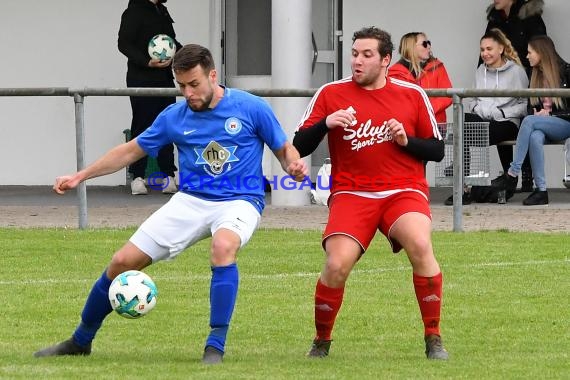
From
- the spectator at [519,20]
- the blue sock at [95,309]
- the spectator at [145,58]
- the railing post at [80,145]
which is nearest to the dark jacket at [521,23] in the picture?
the spectator at [519,20]

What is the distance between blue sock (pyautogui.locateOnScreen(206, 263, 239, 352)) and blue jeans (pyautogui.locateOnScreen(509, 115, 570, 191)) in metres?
7.53

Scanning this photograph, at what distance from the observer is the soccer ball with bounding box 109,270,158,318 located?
786 cm

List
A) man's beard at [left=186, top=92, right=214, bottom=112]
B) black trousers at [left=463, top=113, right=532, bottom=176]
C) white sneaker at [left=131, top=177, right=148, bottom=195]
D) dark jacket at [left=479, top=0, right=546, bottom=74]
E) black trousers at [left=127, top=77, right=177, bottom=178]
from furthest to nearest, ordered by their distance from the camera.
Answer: dark jacket at [left=479, top=0, right=546, bottom=74] → white sneaker at [left=131, top=177, right=148, bottom=195] → black trousers at [left=127, top=77, right=177, bottom=178] → black trousers at [left=463, top=113, right=532, bottom=176] → man's beard at [left=186, top=92, right=214, bottom=112]

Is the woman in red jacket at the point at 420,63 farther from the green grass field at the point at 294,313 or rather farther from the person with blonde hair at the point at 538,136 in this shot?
the green grass field at the point at 294,313

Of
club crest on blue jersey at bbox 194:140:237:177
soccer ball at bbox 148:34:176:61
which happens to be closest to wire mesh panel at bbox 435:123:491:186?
soccer ball at bbox 148:34:176:61

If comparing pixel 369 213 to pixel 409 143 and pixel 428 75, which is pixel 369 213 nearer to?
pixel 409 143

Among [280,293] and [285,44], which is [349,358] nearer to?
[280,293]

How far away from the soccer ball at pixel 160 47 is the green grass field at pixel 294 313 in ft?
10.5

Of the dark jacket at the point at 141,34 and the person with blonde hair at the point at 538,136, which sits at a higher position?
the dark jacket at the point at 141,34

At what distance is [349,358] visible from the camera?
823 centimetres

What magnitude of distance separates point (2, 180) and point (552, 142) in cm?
674

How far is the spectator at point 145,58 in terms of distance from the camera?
1647 centimetres

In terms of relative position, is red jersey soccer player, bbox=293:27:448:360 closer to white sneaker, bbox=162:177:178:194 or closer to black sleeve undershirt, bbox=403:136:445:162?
black sleeve undershirt, bbox=403:136:445:162

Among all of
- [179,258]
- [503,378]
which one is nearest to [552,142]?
[179,258]
